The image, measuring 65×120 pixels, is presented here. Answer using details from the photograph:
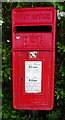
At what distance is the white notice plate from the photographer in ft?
8.22

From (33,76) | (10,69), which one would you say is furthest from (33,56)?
(10,69)

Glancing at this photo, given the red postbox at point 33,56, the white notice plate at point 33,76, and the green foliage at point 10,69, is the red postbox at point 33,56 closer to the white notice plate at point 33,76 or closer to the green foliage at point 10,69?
the white notice plate at point 33,76

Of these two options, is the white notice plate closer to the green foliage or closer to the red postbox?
the red postbox

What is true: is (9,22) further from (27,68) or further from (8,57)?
(27,68)

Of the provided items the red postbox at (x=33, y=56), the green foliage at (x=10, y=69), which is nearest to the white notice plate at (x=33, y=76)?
the red postbox at (x=33, y=56)

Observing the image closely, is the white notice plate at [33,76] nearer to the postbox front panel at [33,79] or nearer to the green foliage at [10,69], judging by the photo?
the postbox front panel at [33,79]

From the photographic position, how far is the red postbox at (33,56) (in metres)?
2.43

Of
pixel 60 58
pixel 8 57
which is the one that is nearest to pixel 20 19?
pixel 8 57

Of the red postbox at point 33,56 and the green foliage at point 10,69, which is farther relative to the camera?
the green foliage at point 10,69

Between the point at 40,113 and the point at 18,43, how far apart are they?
1.56m

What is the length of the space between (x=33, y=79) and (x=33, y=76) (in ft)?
0.14

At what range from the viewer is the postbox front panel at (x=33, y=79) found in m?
2.49

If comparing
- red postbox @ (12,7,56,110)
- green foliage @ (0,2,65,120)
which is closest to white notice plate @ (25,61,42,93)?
red postbox @ (12,7,56,110)

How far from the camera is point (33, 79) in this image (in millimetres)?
2559
